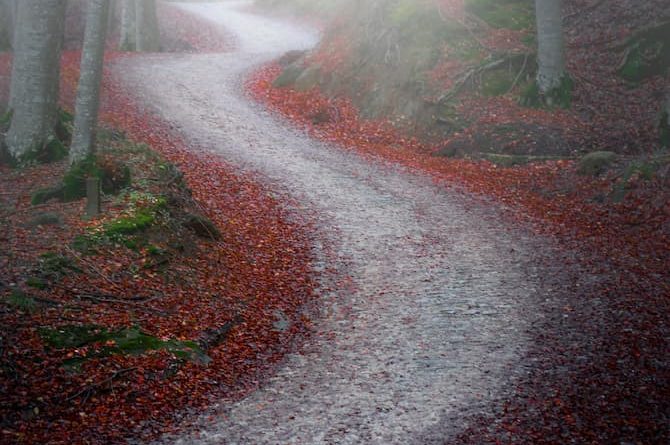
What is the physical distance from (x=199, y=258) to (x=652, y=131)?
36.2 ft

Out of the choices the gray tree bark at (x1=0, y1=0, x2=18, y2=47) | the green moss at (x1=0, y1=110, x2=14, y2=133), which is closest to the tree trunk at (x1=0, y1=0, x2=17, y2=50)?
the gray tree bark at (x1=0, y1=0, x2=18, y2=47)

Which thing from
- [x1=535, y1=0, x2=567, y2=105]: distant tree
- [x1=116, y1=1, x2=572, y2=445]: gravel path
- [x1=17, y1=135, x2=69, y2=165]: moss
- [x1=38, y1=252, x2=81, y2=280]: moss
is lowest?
[x1=116, y1=1, x2=572, y2=445]: gravel path

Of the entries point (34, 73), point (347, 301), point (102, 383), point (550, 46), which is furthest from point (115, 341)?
point (550, 46)

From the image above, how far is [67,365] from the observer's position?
7367mm

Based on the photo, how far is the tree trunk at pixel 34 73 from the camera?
42.4ft

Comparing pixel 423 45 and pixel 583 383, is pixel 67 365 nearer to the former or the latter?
pixel 583 383

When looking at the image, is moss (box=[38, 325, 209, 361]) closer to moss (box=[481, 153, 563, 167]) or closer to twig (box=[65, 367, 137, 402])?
twig (box=[65, 367, 137, 402])

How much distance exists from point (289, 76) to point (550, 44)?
8578 millimetres

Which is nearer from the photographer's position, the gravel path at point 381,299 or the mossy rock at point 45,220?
the gravel path at point 381,299

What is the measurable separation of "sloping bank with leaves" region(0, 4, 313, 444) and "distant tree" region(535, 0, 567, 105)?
850 centimetres

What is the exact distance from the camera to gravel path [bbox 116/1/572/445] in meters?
7.49

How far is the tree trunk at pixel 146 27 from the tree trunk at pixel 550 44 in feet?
53.1

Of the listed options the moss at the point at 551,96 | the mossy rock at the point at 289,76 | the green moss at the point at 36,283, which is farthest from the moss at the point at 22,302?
the mossy rock at the point at 289,76

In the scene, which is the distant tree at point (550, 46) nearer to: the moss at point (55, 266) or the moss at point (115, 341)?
the moss at point (115, 341)
